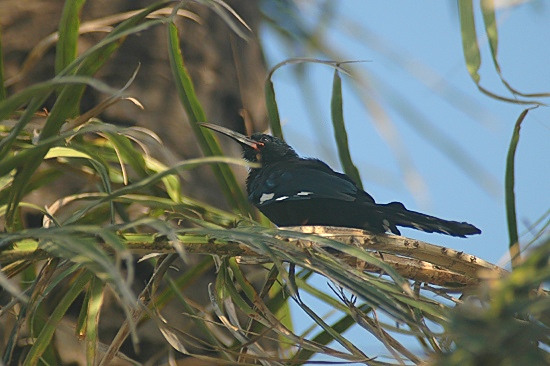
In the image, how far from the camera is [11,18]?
2.62 m

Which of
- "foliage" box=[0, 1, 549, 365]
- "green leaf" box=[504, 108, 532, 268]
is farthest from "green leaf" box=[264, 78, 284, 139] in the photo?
"green leaf" box=[504, 108, 532, 268]

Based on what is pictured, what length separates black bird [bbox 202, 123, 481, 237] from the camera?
2.05 m

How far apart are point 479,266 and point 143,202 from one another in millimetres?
637

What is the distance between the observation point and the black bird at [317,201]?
2.05m

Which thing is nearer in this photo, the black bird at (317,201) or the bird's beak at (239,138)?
the black bird at (317,201)

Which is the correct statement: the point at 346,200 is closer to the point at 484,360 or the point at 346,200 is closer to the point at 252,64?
the point at 252,64

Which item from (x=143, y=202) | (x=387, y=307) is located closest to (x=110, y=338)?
(x=143, y=202)

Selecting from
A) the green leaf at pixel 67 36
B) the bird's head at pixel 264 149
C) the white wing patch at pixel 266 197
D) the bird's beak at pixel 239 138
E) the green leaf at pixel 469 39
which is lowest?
the green leaf at pixel 469 39

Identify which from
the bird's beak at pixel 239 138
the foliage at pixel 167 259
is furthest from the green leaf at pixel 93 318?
the bird's beak at pixel 239 138

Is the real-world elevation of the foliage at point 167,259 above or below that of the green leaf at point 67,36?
below

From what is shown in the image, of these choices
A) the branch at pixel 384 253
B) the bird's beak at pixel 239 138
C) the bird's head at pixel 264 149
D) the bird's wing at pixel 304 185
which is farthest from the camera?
the bird's head at pixel 264 149

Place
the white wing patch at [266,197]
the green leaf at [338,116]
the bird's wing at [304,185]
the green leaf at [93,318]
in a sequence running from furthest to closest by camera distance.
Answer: the white wing patch at [266,197]
the bird's wing at [304,185]
the green leaf at [338,116]
the green leaf at [93,318]

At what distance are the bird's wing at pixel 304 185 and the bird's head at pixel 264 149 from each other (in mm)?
257

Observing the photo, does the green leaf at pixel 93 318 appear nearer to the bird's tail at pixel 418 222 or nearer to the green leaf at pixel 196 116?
the green leaf at pixel 196 116
